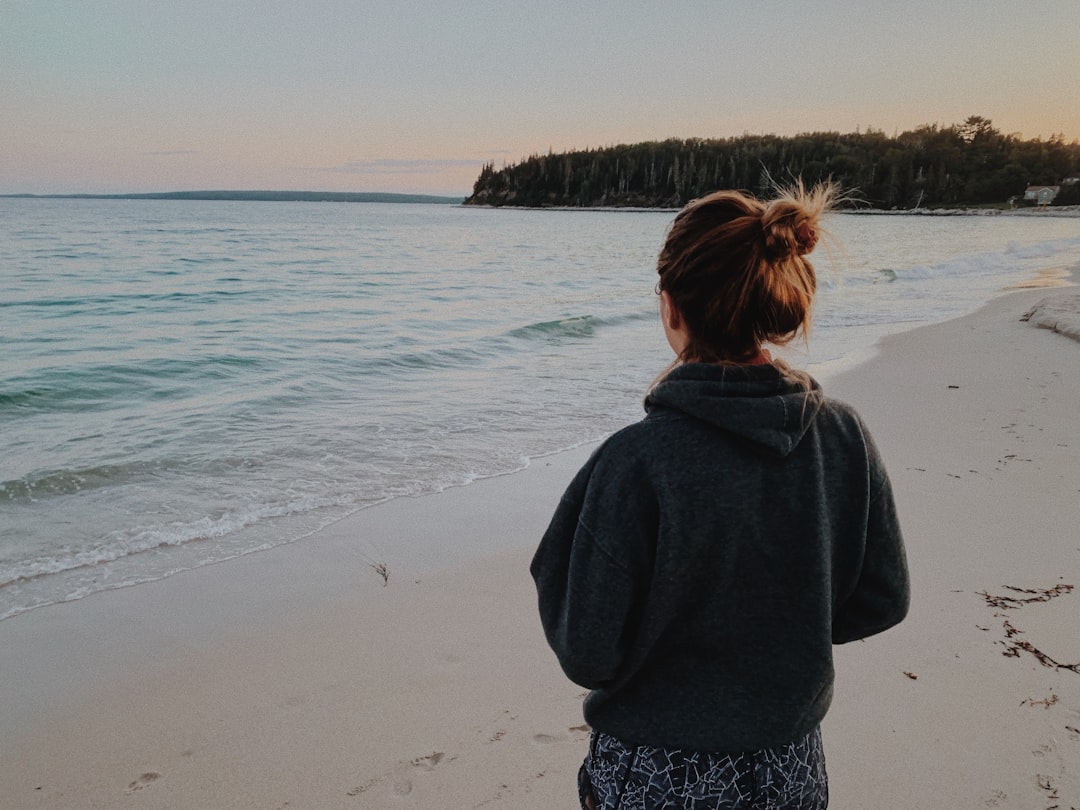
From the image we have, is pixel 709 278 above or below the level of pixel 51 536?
above

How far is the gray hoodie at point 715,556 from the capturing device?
3.60 ft

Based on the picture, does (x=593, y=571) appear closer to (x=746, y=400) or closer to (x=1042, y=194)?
(x=746, y=400)

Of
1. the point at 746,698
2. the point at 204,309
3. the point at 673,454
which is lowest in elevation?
the point at 204,309

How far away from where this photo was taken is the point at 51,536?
15.4 ft

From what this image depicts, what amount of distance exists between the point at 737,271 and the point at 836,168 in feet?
417

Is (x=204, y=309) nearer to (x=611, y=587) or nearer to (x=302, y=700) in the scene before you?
(x=302, y=700)

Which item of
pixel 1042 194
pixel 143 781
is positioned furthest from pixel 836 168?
pixel 143 781

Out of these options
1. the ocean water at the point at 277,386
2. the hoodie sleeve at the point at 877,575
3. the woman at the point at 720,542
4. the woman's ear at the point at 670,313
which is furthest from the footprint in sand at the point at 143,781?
the woman's ear at the point at 670,313

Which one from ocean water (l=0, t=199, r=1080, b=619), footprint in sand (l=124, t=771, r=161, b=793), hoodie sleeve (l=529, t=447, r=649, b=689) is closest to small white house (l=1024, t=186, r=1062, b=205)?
ocean water (l=0, t=199, r=1080, b=619)

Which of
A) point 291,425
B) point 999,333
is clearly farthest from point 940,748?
point 999,333

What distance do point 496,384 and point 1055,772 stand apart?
7616 millimetres

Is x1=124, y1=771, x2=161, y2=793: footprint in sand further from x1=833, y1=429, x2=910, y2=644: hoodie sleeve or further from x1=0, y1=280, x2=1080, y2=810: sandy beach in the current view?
x1=833, y1=429, x2=910, y2=644: hoodie sleeve

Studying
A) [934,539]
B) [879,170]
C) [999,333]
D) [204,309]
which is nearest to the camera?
[934,539]

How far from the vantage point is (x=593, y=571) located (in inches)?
44.5
